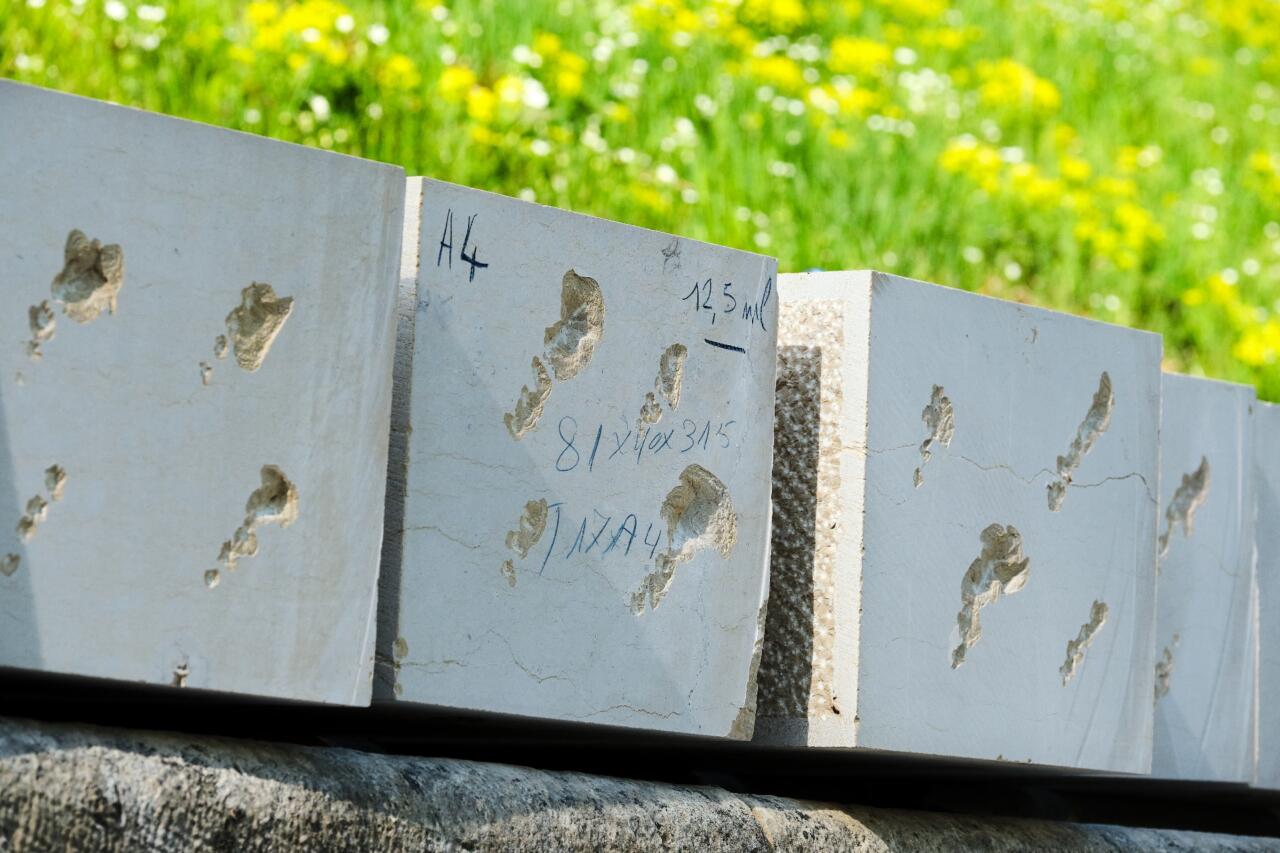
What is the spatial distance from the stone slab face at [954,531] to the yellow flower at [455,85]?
2708 mm

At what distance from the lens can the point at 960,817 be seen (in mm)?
2826

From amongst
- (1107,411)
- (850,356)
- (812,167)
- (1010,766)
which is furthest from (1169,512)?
(812,167)

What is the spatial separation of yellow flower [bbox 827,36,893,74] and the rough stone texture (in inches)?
194

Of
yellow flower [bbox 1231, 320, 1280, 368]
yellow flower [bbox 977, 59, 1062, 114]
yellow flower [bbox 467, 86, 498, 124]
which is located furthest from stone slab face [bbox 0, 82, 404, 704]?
yellow flower [bbox 977, 59, 1062, 114]

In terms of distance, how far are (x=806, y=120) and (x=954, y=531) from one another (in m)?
3.91

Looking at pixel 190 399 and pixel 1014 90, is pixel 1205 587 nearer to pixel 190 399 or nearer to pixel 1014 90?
pixel 190 399

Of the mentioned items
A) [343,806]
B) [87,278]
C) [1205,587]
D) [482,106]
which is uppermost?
[482,106]

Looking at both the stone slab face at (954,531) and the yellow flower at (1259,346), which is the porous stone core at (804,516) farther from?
the yellow flower at (1259,346)

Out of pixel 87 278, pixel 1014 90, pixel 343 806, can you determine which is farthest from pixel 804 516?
pixel 1014 90

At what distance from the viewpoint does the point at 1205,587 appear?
3.16 metres

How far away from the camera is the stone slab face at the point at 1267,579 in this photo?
10.7 ft

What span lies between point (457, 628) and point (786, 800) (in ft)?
2.18

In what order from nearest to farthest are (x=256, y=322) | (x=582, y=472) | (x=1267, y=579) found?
(x=256, y=322) → (x=582, y=472) → (x=1267, y=579)

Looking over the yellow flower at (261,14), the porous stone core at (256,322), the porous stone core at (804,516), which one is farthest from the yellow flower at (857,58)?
the porous stone core at (256,322)
